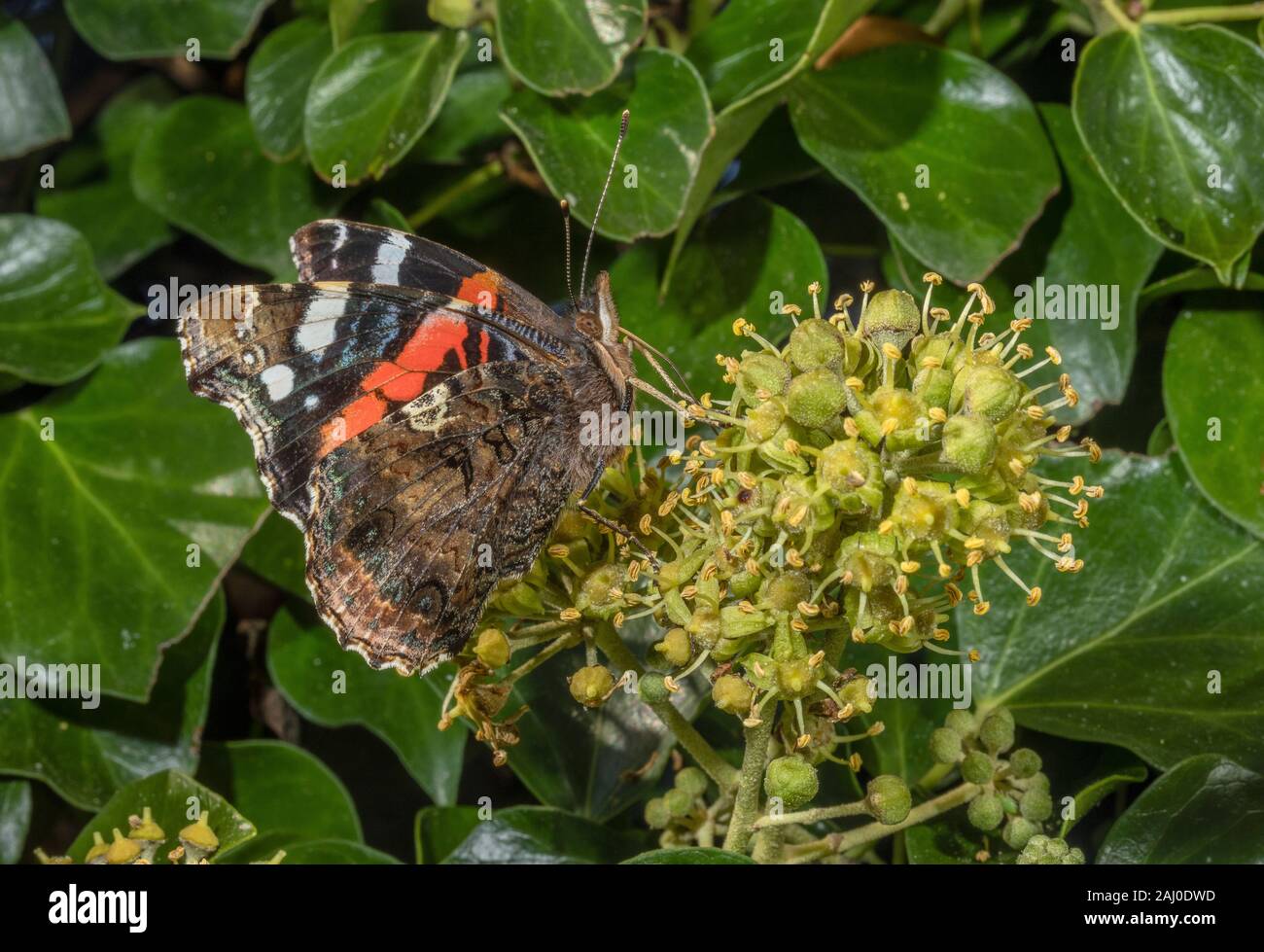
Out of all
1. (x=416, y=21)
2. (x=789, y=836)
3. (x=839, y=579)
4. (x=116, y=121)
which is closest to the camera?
(x=839, y=579)

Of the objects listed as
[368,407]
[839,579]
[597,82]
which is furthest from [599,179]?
[839,579]

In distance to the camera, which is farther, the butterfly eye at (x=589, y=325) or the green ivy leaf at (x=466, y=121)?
the green ivy leaf at (x=466, y=121)

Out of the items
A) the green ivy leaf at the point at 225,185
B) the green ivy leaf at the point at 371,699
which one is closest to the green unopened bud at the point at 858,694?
the green ivy leaf at the point at 371,699

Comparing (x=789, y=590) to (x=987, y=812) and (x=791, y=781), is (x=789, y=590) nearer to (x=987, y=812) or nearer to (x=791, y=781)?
(x=791, y=781)

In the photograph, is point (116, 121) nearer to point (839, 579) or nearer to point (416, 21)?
point (416, 21)

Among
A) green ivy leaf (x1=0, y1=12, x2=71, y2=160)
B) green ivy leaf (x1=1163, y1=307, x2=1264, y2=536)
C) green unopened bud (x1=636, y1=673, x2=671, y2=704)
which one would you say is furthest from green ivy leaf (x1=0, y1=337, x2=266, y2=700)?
green ivy leaf (x1=1163, y1=307, x2=1264, y2=536)

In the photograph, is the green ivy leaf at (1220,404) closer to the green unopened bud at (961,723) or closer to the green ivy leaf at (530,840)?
the green unopened bud at (961,723)

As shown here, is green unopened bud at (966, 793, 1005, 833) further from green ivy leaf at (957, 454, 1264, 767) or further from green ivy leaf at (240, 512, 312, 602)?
green ivy leaf at (240, 512, 312, 602)
